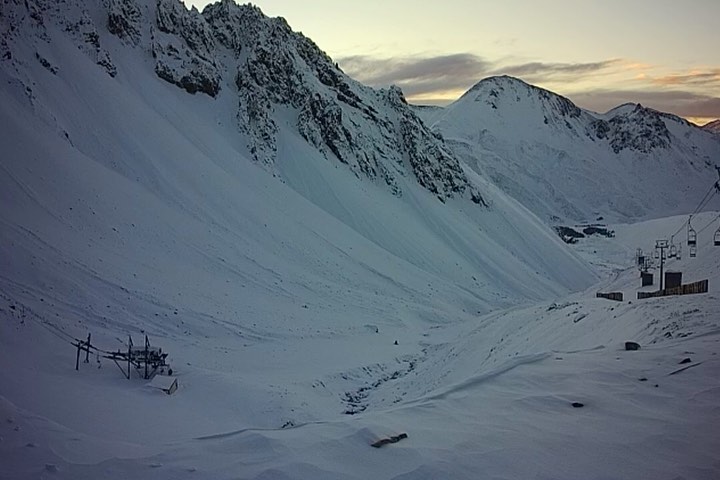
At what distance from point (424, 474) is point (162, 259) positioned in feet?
100

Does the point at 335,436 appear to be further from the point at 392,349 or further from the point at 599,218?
the point at 599,218

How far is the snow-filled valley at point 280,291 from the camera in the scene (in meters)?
10.4

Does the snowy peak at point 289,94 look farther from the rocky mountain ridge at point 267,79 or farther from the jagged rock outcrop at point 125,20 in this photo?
the jagged rock outcrop at point 125,20

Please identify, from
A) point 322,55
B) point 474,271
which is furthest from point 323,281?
point 322,55

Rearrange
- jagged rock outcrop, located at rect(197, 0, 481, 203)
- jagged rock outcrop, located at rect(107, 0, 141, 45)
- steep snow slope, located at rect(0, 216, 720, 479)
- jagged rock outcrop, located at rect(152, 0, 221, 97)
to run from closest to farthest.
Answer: steep snow slope, located at rect(0, 216, 720, 479)
jagged rock outcrop, located at rect(107, 0, 141, 45)
jagged rock outcrop, located at rect(152, 0, 221, 97)
jagged rock outcrop, located at rect(197, 0, 481, 203)

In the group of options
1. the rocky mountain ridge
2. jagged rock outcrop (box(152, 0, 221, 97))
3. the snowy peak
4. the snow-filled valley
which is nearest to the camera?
the snow-filled valley

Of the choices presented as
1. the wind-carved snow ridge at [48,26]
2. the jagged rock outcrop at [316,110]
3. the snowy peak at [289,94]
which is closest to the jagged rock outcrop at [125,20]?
the wind-carved snow ridge at [48,26]

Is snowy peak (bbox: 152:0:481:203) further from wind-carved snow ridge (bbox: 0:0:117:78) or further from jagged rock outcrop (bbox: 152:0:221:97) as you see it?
wind-carved snow ridge (bbox: 0:0:117:78)

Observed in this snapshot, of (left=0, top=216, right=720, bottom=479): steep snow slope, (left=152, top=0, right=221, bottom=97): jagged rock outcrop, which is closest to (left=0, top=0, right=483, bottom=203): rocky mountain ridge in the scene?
(left=152, top=0, right=221, bottom=97): jagged rock outcrop

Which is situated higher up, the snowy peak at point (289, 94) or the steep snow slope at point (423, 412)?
the snowy peak at point (289, 94)

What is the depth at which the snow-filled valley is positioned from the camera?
34.1 ft

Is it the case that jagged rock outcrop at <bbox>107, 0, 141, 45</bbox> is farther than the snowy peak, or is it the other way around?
the snowy peak

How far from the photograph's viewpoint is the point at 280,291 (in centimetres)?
4088

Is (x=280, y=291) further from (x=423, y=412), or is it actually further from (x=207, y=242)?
(x=423, y=412)
